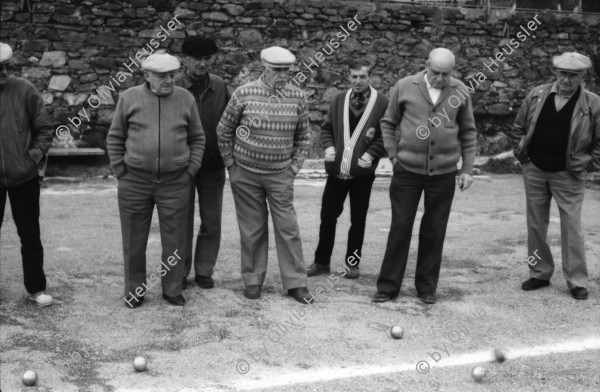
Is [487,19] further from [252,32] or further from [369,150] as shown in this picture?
[369,150]

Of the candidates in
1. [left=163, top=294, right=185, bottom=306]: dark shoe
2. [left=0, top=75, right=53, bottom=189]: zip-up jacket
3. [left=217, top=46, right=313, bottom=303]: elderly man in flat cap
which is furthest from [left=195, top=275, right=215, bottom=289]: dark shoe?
[left=0, top=75, right=53, bottom=189]: zip-up jacket

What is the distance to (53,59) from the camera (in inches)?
506

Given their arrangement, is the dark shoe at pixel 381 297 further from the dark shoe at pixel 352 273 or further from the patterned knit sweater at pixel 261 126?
the patterned knit sweater at pixel 261 126

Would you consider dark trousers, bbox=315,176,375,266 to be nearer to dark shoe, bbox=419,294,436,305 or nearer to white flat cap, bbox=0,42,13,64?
dark shoe, bbox=419,294,436,305

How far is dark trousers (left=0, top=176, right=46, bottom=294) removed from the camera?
5.89m

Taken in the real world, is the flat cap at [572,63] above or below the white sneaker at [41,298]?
above

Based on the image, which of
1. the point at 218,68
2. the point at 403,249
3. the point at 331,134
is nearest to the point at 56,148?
the point at 218,68

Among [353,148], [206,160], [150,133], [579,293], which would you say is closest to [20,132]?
[150,133]

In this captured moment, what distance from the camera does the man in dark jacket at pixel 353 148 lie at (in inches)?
266

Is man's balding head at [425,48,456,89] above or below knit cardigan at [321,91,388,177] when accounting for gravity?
above

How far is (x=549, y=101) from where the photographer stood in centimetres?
663

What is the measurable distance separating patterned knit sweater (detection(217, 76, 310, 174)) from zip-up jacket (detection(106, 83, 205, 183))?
0.38 metres

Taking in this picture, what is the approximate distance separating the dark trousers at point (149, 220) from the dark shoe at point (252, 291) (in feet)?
1.74

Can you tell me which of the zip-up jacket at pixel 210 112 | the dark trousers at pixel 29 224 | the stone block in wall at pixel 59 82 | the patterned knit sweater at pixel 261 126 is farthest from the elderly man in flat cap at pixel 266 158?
the stone block in wall at pixel 59 82
